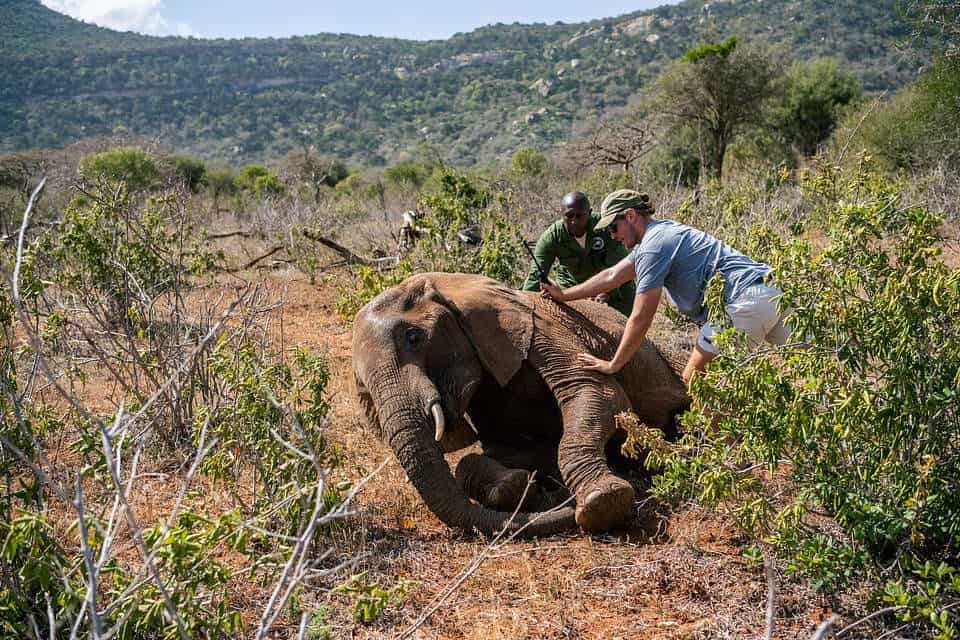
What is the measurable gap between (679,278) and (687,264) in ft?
0.32

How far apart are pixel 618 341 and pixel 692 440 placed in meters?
1.37

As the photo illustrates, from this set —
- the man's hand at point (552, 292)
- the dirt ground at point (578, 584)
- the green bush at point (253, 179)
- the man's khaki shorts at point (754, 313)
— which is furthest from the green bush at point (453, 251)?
the green bush at point (253, 179)

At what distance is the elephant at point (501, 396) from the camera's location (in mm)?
4156

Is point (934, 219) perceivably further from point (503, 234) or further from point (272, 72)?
point (272, 72)

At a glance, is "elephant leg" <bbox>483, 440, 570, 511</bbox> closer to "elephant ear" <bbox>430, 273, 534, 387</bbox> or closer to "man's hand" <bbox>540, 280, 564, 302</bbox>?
"elephant ear" <bbox>430, 273, 534, 387</bbox>

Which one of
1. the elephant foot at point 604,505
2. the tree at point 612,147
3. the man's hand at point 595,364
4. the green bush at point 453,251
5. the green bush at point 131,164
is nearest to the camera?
the elephant foot at point 604,505

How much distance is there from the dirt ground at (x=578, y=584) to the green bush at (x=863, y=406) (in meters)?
0.33

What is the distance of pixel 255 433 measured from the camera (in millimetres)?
4109

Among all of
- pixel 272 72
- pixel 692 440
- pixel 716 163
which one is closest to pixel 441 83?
pixel 272 72

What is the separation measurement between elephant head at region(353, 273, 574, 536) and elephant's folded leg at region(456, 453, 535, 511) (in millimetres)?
141

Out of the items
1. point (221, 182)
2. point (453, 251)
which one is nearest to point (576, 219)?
point (453, 251)

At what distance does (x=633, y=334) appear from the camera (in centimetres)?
435

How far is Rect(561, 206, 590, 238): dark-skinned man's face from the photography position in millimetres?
6031

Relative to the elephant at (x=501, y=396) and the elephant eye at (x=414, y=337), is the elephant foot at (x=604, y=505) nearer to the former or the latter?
the elephant at (x=501, y=396)
